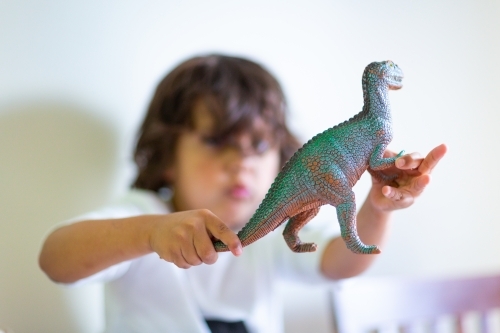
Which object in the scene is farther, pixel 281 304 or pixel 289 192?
pixel 281 304

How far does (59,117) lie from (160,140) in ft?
0.47

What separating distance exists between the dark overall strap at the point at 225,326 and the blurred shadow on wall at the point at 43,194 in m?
0.18

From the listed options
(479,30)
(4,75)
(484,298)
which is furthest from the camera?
(479,30)

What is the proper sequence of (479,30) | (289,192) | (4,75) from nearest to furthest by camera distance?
(289,192) < (4,75) < (479,30)

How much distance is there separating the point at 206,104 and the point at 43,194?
0.26 metres

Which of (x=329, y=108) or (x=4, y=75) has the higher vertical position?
(x=4, y=75)

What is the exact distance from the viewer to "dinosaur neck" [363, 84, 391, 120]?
1.07 ft

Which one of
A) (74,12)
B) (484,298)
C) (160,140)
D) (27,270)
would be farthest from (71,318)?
(484,298)

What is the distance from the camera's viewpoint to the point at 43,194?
27.4 inches

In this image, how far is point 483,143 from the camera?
0.92 meters

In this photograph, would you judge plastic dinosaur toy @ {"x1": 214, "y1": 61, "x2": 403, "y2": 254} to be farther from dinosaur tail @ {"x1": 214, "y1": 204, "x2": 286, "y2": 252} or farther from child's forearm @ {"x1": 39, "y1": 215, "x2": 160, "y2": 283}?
child's forearm @ {"x1": 39, "y1": 215, "x2": 160, "y2": 283}

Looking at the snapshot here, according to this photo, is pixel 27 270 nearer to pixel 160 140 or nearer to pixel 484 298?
pixel 160 140

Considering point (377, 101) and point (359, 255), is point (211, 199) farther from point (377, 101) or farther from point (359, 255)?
point (377, 101)

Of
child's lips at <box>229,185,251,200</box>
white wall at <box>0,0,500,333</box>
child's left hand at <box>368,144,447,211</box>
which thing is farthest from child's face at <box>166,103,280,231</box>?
child's left hand at <box>368,144,447,211</box>
